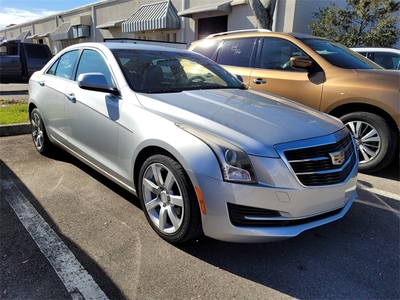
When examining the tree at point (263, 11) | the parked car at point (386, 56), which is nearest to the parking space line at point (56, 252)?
the parked car at point (386, 56)

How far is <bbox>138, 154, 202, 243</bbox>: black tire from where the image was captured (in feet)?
7.70

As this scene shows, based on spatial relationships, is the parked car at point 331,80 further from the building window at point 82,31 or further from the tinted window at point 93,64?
the building window at point 82,31

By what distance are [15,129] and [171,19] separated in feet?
45.4

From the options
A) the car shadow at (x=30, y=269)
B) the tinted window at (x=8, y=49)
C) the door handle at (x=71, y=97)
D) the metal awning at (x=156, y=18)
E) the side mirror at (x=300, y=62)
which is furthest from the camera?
the metal awning at (x=156, y=18)

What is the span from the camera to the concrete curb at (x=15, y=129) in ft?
18.7

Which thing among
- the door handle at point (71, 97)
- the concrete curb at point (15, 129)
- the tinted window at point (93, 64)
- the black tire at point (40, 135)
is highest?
the tinted window at point (93, 64)

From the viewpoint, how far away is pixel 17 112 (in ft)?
22.9

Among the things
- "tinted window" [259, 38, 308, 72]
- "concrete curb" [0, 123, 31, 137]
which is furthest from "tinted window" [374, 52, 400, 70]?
"concrete curb" [0, 123, 31, 137]

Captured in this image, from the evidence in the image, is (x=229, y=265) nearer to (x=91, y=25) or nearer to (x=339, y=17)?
(x=339, y=17)

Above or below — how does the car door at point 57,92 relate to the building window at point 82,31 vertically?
below

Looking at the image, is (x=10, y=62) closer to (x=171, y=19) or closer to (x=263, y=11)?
(x=171, y=19)

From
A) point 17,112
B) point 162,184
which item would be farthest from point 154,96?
point 17,112

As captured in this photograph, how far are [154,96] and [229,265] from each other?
1583 millimetres

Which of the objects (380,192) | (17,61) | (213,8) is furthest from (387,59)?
(17,61)
